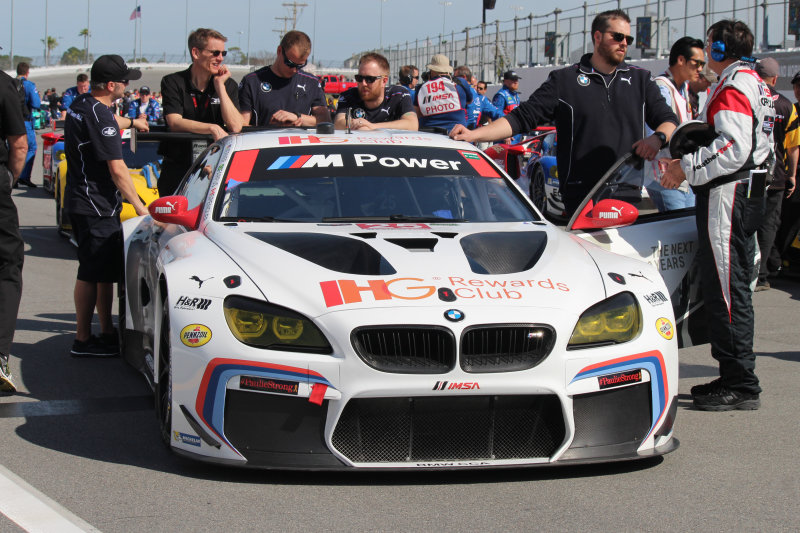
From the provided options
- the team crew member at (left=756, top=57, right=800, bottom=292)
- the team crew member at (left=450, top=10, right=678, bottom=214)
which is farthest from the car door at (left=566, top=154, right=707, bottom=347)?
the team crew member at (left=756, top=57, right=800, bottom=292)

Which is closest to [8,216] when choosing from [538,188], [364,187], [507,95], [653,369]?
[364,187]

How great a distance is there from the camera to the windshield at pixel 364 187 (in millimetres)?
5074

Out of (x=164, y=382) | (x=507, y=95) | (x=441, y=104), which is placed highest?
(x=507, y=95)

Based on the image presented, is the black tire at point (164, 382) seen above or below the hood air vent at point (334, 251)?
below

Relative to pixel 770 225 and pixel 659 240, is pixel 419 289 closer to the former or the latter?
pixel 659 240

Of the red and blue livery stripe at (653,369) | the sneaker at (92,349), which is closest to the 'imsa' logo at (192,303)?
the red and blue livery stripe at (653,369)

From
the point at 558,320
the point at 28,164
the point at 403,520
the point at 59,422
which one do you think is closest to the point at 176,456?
the point at 59,422

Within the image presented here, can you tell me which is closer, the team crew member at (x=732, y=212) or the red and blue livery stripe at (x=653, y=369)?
the red and blue livery stripe at (x=653, y=369)

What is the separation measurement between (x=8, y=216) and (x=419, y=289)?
9.00ft

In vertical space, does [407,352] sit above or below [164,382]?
above

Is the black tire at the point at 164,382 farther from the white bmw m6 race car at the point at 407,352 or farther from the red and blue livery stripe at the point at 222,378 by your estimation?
the red and blue livery stripe at the point at 222,378

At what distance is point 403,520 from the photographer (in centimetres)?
356

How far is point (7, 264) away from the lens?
571cm

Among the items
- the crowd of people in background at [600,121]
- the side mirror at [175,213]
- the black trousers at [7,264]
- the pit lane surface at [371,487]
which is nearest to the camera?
the pit lane surface at [371,487]
